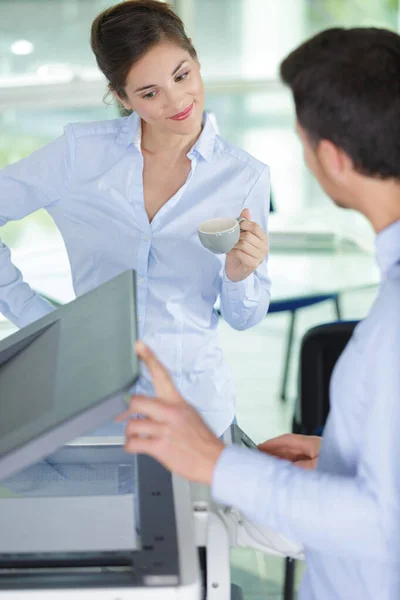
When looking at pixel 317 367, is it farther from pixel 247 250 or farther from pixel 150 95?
pixel 150 95

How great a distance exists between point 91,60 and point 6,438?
4683 millimetres

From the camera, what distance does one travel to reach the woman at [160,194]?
194 centimetres

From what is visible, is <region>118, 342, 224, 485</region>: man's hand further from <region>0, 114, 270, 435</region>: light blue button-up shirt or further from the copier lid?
<region>0, 114, 270, 435</region>: light blue button-up shirt

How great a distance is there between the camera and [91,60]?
217 inches

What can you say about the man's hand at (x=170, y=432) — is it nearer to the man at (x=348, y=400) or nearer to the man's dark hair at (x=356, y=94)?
the man at (x=348, y=400)

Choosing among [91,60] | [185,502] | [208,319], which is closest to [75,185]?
[208,319]

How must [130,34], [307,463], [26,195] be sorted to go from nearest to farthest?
[307,463]
[130,34]
[26,195]

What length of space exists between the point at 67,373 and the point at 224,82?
453 centimetres

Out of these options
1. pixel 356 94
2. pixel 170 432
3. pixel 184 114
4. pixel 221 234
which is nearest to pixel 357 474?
pixel 170 432

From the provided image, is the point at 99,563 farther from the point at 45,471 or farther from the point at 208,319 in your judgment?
the point at 208,319

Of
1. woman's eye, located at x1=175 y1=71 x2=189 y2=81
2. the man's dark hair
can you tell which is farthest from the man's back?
woman's eye, located at x1=175 y1=71 x2=189 y2=81

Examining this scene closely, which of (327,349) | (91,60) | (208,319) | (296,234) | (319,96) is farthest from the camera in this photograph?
(91,60)

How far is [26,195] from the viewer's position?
7.05 ft

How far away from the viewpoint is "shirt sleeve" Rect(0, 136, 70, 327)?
2098 mm
